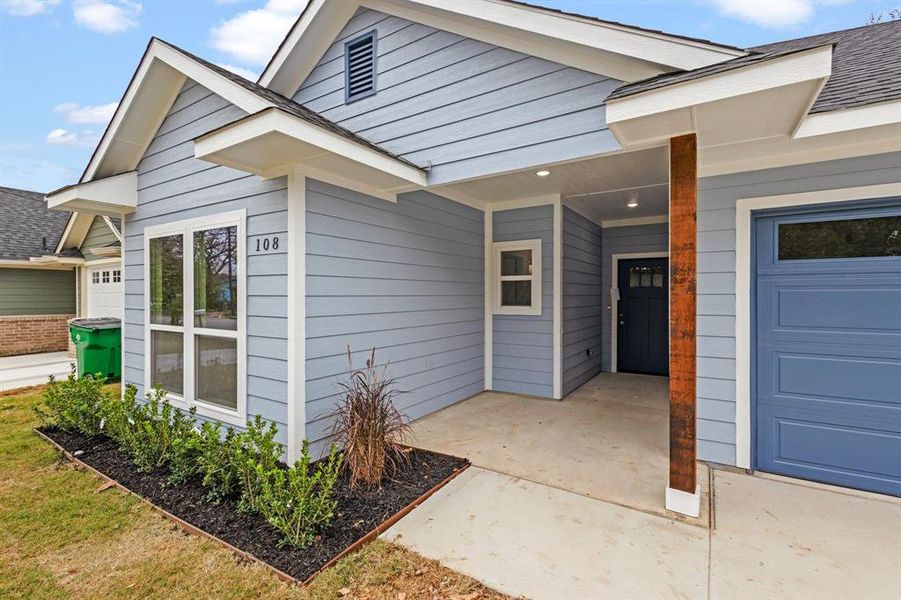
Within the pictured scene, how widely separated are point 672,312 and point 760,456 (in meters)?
1.81

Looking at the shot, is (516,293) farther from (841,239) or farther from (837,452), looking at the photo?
(837,452)

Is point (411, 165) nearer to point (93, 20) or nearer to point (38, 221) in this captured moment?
point (93, 20)

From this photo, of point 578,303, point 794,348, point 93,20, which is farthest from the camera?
point 93,20

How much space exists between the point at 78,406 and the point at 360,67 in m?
4.81

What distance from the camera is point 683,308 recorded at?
2.69 meters

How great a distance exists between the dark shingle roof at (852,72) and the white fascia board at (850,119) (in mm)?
42

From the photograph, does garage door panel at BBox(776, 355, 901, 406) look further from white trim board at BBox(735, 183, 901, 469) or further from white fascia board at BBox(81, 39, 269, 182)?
white fascia board at BBox(81, 39, 269, 182)

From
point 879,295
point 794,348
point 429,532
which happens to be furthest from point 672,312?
point 429,532

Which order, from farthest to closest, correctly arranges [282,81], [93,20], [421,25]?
[93,20] → [282,81] → [421,25]

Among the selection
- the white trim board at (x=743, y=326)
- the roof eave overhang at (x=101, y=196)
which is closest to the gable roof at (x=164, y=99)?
the roof eave overhang at (x=101, y=196)

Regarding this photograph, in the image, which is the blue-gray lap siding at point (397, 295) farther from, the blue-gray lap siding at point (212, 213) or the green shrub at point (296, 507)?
the green shrub at point (296, 507)

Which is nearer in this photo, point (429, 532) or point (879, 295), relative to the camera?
point (429, 532)

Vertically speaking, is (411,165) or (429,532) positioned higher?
(411,165)

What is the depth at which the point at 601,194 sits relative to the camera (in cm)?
552
